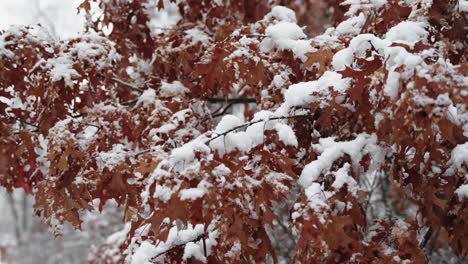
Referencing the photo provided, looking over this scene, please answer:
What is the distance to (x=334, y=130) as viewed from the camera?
2656 millimetres

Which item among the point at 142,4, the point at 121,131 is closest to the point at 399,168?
the point at 121,131

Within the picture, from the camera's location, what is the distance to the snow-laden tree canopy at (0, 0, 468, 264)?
1.90m

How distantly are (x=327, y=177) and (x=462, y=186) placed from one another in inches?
20.7

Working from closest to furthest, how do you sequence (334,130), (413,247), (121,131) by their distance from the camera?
(413,247) < (334,130) < (121,131)

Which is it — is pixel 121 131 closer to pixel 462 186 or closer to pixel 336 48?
pixel 336 48

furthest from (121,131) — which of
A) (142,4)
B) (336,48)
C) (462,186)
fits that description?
(462,186)

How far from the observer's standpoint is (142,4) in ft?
13.3

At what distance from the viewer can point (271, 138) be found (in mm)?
2293

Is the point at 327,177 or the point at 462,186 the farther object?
the point at 327,177

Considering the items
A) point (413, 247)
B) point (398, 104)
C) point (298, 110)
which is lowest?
point (413, 247)

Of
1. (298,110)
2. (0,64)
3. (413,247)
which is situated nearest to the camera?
(413,247)

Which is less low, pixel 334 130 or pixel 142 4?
pixel 142 4

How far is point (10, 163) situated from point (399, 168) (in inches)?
89.9

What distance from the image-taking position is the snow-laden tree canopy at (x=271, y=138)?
190 centimetres
